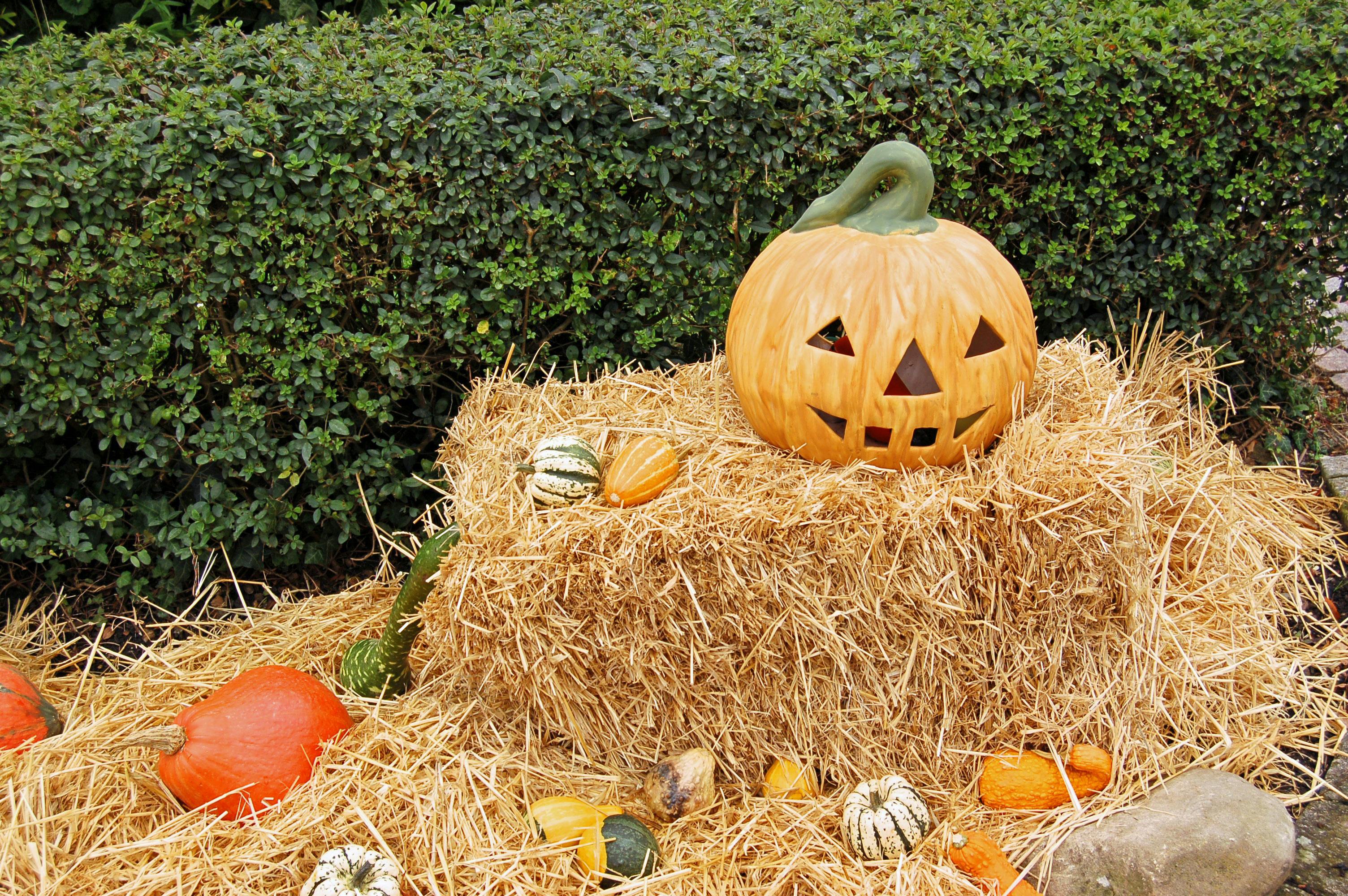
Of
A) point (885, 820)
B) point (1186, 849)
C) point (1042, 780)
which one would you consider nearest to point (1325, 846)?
point (1186, 849)

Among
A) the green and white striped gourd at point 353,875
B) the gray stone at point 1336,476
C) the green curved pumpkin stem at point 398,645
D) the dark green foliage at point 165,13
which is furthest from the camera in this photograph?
the dark green foliage at point 165,13

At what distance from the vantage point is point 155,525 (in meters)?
3.91

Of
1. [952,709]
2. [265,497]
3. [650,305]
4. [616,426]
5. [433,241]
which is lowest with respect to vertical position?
[952,709]

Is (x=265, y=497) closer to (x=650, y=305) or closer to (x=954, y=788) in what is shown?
(x=650, y=305)

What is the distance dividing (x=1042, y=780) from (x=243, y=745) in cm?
228

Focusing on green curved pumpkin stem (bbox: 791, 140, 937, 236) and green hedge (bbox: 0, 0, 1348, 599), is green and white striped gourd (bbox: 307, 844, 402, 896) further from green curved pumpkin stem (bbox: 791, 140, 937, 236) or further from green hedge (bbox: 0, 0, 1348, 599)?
green curved pumpkin stem (bbox: 791, 140, 937, 236)

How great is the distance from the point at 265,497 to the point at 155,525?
51 centimetres

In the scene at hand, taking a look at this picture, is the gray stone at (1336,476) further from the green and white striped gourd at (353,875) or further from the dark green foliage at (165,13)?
the dark green foliage at (165,13)

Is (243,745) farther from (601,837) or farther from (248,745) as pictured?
(601,837)

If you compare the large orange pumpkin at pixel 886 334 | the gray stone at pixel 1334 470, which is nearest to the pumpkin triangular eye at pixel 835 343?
the large orange pumpkin at pixel 886 334

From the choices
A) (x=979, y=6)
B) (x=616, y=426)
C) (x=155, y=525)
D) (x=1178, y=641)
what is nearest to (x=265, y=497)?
(x=155, y=525)

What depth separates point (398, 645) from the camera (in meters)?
3.29

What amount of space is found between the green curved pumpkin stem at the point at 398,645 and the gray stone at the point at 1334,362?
4.87 metres

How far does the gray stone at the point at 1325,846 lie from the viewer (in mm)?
2709
